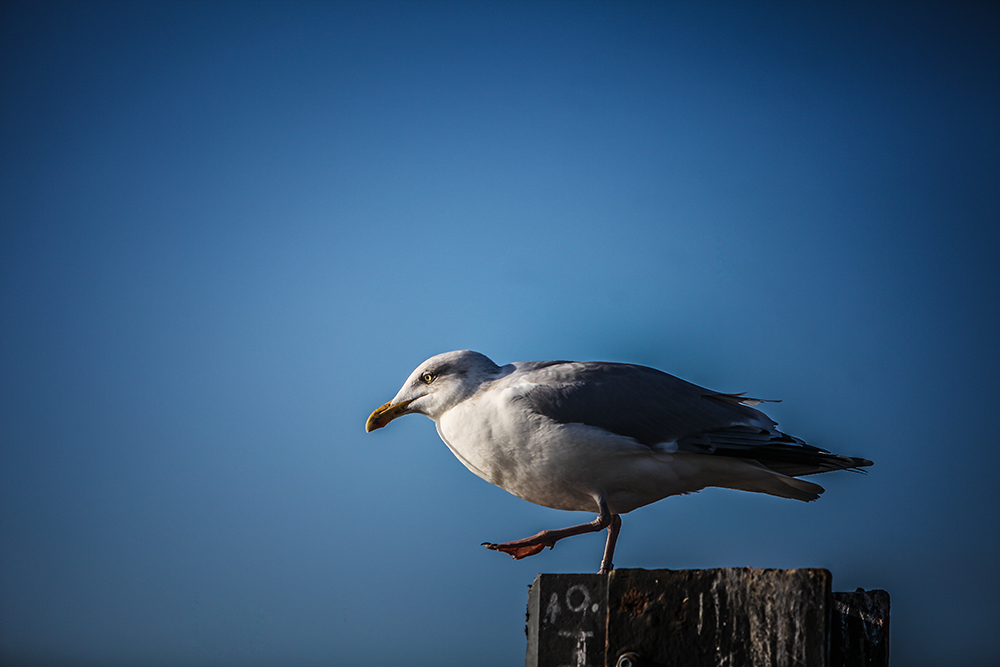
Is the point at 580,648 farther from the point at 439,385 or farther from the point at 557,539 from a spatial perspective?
the point at 439,385

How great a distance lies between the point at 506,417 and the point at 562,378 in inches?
19.2

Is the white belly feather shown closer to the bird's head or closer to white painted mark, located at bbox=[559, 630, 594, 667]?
the bird's head

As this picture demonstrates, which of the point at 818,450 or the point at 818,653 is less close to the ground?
the point at 818,450

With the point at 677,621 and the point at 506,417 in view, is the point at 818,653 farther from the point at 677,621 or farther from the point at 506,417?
the point at 506,417

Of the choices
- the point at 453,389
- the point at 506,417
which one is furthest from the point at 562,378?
the point at 453,389

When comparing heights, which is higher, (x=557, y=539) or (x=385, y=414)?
(x=385, y=414)

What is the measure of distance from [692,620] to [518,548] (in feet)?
5.72

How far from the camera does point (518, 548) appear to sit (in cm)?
470

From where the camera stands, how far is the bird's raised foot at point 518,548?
4.68 m

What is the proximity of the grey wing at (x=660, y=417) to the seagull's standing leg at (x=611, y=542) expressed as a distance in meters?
0.55

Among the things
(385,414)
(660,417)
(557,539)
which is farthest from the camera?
(385,414)

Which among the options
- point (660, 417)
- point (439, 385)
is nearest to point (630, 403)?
point (660, 417)

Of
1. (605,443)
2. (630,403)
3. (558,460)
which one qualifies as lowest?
(558,460)

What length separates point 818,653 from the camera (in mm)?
2977
